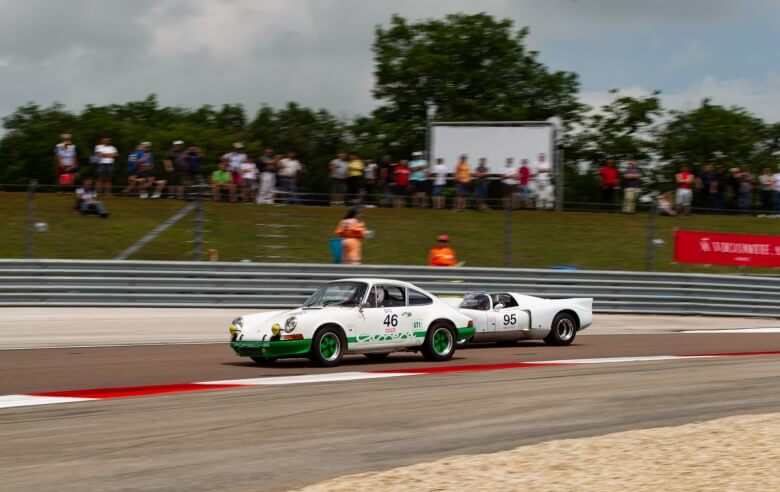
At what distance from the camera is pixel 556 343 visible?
604 inches

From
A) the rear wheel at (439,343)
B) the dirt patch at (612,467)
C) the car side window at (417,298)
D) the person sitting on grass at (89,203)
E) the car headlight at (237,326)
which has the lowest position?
the dirt patch at (612,467)

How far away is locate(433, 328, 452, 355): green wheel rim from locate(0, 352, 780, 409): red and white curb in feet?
2.22

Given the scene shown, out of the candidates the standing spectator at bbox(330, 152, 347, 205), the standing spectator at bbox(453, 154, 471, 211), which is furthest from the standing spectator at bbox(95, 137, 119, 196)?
the standing spectator at bbox(453, 154, 471, 211)

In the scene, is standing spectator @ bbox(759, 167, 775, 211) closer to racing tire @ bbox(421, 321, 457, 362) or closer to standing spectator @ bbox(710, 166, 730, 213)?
standing spectator @ bbox(710, 166, 730, 213)

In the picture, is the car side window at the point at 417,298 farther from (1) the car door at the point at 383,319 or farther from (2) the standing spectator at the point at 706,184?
(2) the standing spectator at the point at 706,184

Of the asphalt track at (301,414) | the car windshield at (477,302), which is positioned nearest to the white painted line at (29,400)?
the asphalt track at (301,414)

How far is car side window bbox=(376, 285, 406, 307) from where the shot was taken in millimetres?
12516

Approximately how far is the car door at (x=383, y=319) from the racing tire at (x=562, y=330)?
3.44m

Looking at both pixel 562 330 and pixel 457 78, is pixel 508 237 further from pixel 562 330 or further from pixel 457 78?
pixel 457 78

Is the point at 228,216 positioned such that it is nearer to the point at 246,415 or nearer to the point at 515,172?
the point at 515,172

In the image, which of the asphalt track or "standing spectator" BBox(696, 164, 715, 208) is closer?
the asphalt track

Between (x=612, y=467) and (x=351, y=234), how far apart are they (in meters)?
13.0

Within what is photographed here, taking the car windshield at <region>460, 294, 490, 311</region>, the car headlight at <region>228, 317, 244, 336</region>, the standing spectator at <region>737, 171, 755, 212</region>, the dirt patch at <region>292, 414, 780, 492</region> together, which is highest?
the standing spectator at <region>737, 171, 755, 212</region>

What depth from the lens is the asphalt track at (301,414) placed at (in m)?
6.31
